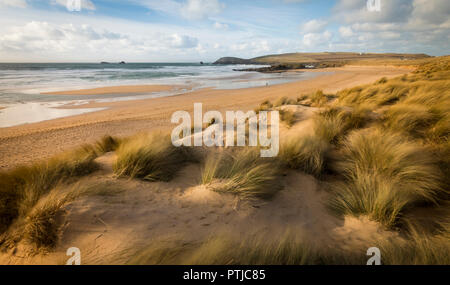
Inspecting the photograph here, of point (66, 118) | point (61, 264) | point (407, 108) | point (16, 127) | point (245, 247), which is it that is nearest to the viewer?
point (61, 264)

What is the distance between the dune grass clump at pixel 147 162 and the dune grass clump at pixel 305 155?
2048 mm

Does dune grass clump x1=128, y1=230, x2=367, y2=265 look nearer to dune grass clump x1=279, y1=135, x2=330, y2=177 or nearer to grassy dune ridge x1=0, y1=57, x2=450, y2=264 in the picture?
grassy dune ridge x1=0, y1=57, x2=450, y2=264

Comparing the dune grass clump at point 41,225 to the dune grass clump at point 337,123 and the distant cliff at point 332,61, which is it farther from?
the distant cliff at point 332,61

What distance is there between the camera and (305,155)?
3.62 metres

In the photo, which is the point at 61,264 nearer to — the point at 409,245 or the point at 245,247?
the point at 245,247

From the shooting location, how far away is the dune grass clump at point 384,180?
8.18ft

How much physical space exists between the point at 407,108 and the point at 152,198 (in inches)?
229

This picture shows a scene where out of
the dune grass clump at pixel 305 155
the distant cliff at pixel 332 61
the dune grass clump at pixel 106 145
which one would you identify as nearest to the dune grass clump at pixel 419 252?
the dune grass clump at pixel 305 155

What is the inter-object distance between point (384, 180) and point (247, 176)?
6.14ft

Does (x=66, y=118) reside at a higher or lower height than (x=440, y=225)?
higher

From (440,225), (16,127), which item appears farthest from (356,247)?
(16,127)

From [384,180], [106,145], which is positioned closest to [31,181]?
[106,145]

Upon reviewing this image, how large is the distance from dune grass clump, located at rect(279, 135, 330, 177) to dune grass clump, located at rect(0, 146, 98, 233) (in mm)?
3452

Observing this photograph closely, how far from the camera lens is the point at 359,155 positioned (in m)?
3.57
